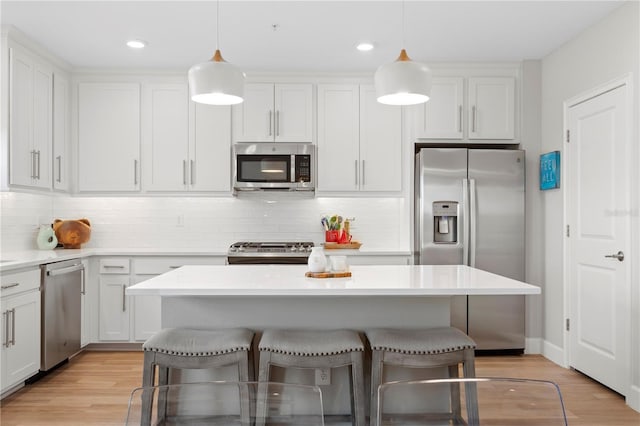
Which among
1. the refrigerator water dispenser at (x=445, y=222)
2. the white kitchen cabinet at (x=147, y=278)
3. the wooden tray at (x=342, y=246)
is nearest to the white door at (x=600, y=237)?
the refrigerator water dispenser at (x=445, y=222)

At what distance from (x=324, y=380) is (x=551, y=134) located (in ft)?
9.81

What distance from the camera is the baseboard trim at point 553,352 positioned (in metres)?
4.09

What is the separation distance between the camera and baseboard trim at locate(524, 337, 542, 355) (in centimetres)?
443

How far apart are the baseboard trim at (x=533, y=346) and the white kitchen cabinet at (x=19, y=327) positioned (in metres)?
3.93

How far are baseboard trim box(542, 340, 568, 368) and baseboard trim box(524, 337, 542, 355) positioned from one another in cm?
4

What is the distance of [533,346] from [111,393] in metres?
3.45

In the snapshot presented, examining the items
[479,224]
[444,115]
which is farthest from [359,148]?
[479,224]

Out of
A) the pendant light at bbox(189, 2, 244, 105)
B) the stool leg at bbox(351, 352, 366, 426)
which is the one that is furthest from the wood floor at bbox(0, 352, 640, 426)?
the pendant light at bbox(189, 2, 244, 105)

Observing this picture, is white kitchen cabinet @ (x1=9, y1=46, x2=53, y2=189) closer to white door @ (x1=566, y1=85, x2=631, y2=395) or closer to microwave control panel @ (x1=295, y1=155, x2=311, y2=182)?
microwave control panel @ (x1=295, y1=155, x2=311, y2=182)

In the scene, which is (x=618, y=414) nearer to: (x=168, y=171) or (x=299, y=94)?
(x=299, y=94)

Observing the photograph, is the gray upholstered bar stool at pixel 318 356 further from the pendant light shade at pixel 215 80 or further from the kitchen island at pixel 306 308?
the pendant light shade at pixel 215 80

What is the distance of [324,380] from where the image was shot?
2689mm

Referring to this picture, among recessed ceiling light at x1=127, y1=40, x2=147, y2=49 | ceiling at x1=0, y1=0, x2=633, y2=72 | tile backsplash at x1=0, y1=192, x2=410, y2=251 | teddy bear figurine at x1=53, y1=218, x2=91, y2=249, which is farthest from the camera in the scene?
tile backsplash at x1=0, y1=192, x2=410, y2=251

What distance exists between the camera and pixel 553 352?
4.22m
